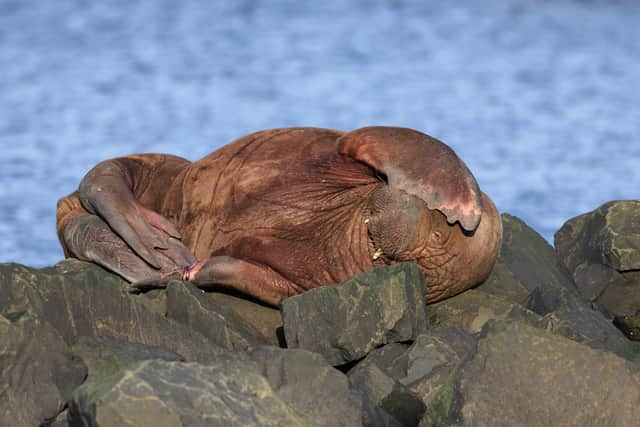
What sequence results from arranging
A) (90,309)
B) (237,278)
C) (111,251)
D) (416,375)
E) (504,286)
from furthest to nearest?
(504,286), (111,251), (237,278), (90,309), (416,375)

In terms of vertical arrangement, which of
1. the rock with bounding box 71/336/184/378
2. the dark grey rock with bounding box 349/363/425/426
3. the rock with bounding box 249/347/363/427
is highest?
the rock with bounding box 71/336/184/378

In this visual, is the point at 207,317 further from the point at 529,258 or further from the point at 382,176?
the point at 529,258

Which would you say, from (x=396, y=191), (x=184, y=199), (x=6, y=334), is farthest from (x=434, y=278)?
(x=6, y=334)

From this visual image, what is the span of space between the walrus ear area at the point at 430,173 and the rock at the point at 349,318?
695mm

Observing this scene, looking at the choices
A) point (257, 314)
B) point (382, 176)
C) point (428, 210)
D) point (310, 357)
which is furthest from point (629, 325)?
point (310, 357)

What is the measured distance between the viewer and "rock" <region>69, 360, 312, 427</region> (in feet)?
18.0

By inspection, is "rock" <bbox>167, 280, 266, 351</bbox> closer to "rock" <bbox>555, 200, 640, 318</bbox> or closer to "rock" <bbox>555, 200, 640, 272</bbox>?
"rock" <bbox>555, 200, 640, 318</bbox>

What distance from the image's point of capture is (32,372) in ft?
20.6

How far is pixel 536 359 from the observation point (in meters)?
6.08

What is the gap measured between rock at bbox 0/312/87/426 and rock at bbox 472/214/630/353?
2.49 m

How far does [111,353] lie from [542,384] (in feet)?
6.11

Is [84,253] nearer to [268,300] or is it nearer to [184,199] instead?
[184,199]

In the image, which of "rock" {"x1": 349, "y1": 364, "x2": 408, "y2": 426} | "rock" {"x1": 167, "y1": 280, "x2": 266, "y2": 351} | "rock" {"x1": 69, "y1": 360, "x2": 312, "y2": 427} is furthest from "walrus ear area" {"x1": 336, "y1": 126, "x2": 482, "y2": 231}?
"rock" {"x1": 69, "y1": 360, "x2": 312, "y2": 427}

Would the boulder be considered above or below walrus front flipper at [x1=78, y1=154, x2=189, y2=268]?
below
